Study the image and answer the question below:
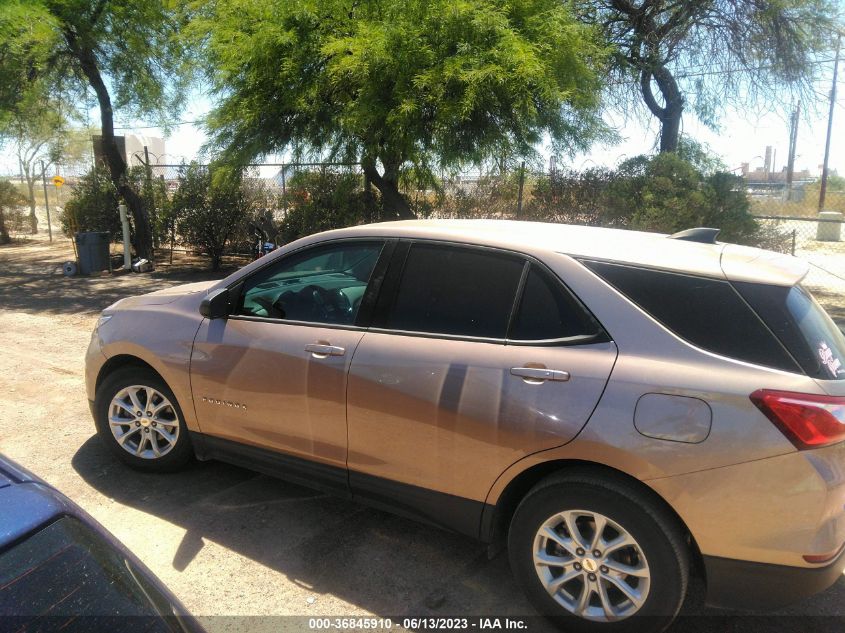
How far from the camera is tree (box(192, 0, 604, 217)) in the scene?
26.4ft

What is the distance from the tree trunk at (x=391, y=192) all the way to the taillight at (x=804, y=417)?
27.6 ft

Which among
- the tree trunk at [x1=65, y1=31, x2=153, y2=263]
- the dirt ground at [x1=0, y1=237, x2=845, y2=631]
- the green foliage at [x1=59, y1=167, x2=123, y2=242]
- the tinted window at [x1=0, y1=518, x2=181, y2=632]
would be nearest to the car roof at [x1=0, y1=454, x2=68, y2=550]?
the tinted window at [x1=0, y1=518, x2=181, y2=632]

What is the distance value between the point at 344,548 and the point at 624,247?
2.11 m

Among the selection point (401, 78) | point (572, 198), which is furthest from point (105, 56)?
point (572, 198)

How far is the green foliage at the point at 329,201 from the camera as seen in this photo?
11.0m

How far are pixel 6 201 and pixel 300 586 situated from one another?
19.6 m

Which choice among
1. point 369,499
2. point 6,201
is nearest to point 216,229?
point 6,201

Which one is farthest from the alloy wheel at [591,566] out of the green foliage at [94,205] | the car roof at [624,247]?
the green foliage at [94,205]

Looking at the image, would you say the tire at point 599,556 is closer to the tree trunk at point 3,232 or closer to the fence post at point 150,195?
the fence post at point 150,195

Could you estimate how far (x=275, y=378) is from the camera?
3543 mm

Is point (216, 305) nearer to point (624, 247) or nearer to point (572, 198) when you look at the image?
point (624, 247)

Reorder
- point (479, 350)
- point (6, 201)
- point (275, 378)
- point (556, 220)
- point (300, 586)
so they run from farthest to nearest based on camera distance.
→ 1. point (6, 201)
2. point (556, 220)
3. point (275, 378)
4. point (300, 586)
5. point (479, 350)

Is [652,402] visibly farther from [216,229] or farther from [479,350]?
[216,229]

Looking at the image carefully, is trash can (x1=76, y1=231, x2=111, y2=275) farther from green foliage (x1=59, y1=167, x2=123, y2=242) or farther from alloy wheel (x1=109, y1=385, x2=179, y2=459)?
alloy wheel (x1=109, y1=385, x2=179, y2=459)
